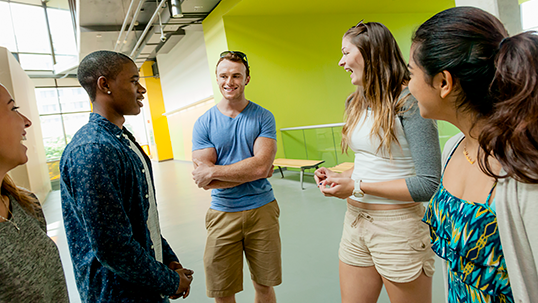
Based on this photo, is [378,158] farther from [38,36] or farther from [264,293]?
[38,36]

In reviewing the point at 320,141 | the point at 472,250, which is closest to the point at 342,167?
the point at 320,141

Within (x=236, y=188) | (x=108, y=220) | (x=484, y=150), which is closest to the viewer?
(x=484, y=150)

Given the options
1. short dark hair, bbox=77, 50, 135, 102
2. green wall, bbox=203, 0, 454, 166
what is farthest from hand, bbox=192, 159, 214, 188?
green wall, bbox=203, 0, 454, 166

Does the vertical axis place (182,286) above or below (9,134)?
below

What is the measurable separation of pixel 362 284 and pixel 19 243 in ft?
4.33

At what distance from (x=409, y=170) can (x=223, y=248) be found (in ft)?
3.75

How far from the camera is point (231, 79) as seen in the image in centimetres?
199

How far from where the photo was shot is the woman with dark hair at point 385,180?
4.26ft

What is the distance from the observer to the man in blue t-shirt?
1.89m

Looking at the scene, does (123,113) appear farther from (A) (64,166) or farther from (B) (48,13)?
(B) (48,13)

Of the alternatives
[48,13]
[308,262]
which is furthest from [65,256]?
[48,13]

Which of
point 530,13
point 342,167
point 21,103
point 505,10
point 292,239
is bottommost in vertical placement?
point 292,239

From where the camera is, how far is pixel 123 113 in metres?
1.42

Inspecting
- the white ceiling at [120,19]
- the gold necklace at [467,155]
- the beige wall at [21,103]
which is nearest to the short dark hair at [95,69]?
the gold necklace at [467,155]
